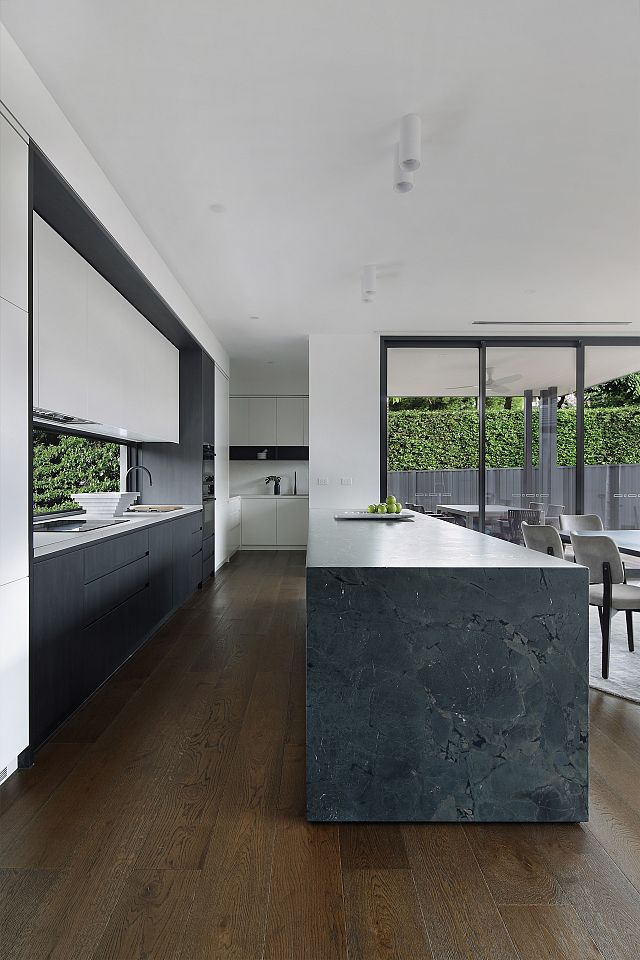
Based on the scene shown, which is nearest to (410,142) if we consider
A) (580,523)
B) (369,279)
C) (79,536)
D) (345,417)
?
(369,279)

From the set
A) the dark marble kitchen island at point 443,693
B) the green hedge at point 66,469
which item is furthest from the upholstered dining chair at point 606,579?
the green hedge at point 66,469

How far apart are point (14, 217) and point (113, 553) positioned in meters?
1.71

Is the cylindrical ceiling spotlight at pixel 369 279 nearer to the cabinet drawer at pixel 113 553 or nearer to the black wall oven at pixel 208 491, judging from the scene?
the black wall oven at pixel 208 491

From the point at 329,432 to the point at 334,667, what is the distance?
16.7 ft

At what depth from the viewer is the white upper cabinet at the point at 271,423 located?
32.3 ft

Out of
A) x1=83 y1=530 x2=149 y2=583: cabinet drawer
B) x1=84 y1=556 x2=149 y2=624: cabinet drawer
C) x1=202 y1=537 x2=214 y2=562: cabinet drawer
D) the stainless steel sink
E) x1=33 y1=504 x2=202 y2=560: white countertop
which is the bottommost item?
x1=202 y1=537 x2=214 y2=562: cabinet drawer

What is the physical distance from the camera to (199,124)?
2.75 m

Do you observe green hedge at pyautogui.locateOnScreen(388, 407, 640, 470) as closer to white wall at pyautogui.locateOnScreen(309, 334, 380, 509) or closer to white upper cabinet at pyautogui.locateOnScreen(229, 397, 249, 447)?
white wall at pyautogui.locateOnScreen(309, 334, 380, 509)

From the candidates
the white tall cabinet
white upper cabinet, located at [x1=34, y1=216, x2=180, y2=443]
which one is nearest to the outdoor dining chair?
white upper cabinet, located at [x1=34, y1=216, x2=180, y2=443]

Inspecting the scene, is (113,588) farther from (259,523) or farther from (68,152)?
(259,523)

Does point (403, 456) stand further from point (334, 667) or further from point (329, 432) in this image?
point (334, 667)

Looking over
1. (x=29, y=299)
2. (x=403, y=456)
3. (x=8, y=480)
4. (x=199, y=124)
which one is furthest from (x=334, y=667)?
(x=403, y=456)

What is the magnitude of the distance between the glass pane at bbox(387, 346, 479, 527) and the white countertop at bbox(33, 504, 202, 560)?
326 cm

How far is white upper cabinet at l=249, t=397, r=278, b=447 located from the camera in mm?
9844
